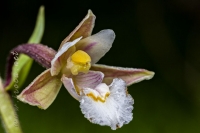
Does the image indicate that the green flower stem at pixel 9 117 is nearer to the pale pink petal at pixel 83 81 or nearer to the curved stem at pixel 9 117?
the curved stem at pixel 9 117

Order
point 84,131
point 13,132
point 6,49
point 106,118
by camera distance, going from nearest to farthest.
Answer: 1. point 106,118
2. point 13,132
3. point 84,131
4. point 6,49

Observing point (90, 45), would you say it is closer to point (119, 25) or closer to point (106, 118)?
point (106, 118)

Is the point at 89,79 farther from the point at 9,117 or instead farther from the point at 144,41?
the point at 144,41

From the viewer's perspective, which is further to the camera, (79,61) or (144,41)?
(144,41)

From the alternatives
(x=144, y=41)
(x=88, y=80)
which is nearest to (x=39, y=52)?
(x=88, y=80)

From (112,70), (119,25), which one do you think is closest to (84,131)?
(119,25)

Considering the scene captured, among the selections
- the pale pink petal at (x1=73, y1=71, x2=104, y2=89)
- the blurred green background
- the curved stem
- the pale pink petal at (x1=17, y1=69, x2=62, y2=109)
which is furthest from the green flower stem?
the blurred green background

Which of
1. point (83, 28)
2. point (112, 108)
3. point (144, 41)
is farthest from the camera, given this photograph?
point (144, 41)

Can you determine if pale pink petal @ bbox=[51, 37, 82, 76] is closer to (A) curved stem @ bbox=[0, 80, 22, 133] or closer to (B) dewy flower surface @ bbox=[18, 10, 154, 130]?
(B) dewy flower surface @ bbox=[18, 10, 154, 130]

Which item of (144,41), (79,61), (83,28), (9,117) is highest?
(83,28)
